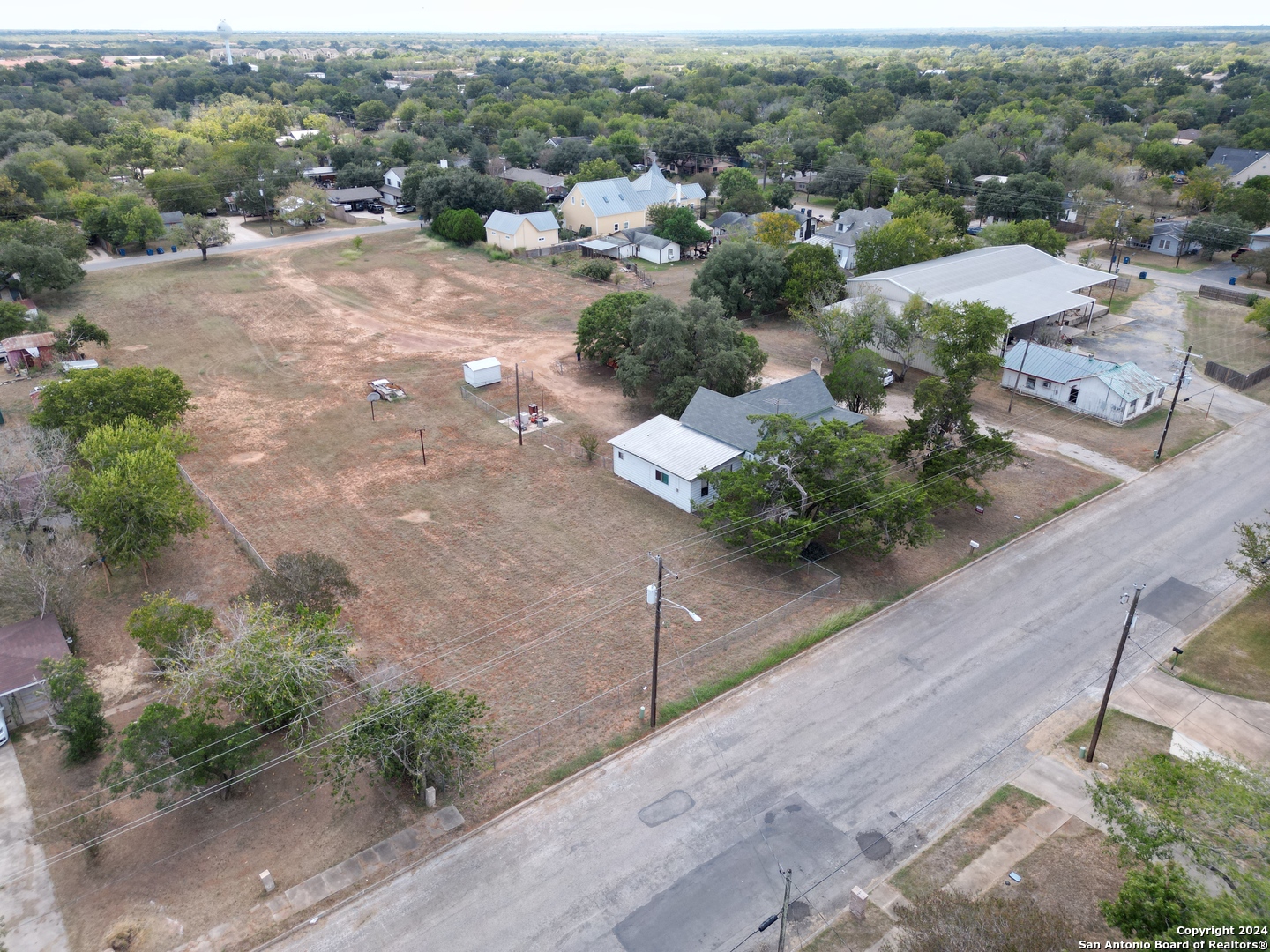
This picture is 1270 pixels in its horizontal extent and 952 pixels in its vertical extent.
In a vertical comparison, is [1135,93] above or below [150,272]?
above

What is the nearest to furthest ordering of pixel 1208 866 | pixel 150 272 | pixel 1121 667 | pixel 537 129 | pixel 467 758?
pixel 1208 866 → pixel 467 758 → pixel 1121 667 → pixel 150 272 → pixel 537 129

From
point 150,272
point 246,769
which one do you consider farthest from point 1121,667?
point 150,272

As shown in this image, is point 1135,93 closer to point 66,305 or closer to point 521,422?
point 521,422

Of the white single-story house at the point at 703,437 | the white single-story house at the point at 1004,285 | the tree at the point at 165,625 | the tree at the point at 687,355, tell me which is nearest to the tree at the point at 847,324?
the white single-story house at the point at 1004,285

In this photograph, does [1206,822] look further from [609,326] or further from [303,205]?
[303,205]

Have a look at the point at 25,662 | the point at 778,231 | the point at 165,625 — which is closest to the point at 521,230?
the point at 778,231

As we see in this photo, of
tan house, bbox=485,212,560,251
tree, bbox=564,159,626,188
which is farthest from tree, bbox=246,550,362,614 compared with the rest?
tree, bbox=564,159,626,188

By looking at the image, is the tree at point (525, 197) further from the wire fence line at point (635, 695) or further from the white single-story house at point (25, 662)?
the white single-story house at point (25, 662)

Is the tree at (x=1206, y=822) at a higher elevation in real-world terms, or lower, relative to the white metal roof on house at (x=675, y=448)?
higher
